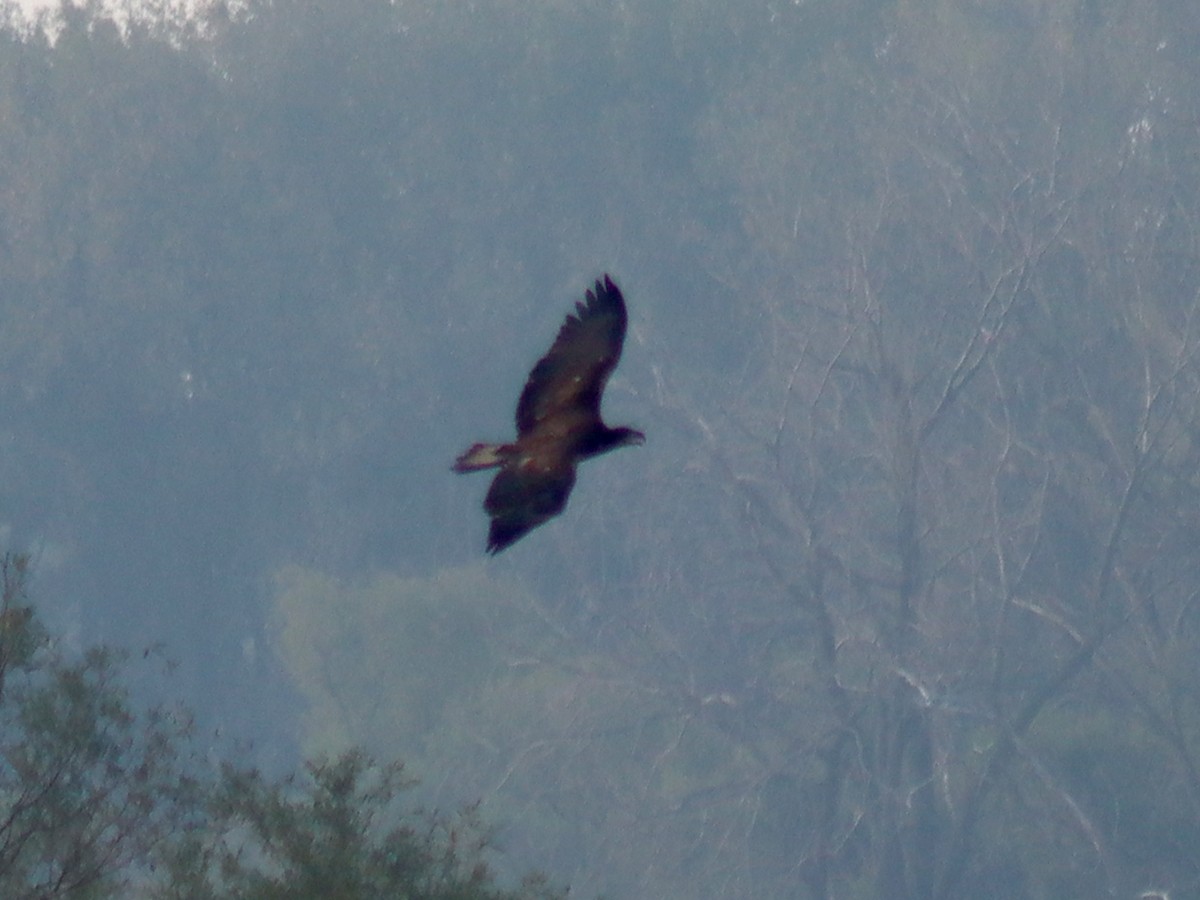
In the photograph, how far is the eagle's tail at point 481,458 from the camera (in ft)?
16.8

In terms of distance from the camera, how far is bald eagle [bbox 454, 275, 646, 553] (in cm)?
525

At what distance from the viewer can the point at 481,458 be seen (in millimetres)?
5188

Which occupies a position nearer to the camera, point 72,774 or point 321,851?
point 72,774

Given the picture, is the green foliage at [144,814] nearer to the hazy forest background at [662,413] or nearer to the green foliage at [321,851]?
the green foliage at [321,851]

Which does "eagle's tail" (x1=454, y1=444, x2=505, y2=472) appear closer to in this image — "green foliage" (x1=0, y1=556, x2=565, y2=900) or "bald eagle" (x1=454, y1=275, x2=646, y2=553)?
"bald eagle" (x1=454, y1=275, x2=646, y2=553)

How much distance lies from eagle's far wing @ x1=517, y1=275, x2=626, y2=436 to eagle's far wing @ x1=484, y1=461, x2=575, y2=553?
0.15 metres

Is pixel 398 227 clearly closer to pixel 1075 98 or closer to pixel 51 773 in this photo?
pixel 1075 98

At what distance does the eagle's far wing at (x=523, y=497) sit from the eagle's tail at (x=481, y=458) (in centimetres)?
13

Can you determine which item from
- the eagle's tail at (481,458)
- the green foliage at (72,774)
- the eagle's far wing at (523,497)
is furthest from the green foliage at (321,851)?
the eagle's tail at (481,458)

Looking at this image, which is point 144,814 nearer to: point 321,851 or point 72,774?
point 72,774

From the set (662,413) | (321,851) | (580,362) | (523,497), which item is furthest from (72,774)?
(662,413)

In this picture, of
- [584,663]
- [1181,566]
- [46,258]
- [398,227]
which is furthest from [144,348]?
[1181,566]

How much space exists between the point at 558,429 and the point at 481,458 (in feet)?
1.11

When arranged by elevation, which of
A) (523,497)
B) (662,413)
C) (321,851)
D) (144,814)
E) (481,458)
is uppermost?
(662,413)
